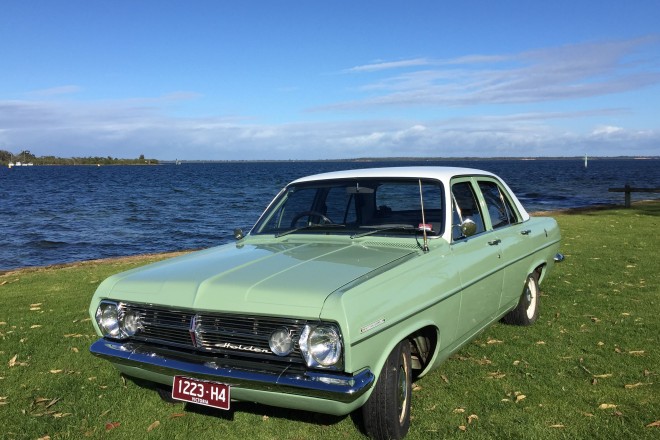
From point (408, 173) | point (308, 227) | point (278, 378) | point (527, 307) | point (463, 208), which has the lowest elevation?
point (527, 307)

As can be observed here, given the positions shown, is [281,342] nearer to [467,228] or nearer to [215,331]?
[215,331]

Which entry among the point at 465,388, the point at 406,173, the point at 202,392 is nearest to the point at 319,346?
the point at 202,392

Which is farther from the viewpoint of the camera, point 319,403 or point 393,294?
point 393,294

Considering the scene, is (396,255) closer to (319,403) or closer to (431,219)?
(431,219)

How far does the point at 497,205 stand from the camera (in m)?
5.61

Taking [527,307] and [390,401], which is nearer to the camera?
[390,401]

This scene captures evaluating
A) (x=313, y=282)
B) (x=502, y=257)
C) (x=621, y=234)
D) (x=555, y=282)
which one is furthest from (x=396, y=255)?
(x=621, y=234)

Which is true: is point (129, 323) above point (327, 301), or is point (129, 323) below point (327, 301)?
below

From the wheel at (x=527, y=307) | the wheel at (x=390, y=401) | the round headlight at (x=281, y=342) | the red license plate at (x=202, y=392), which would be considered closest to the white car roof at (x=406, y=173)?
the wheel at (x=527, y=307)

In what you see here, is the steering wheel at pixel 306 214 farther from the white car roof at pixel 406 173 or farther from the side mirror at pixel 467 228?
the side mirror at pixel 467 228

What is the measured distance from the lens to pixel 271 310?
10.1 feet

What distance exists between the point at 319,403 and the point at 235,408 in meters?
1.31

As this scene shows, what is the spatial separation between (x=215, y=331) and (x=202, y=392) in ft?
1.14

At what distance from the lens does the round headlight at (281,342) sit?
123 inches
